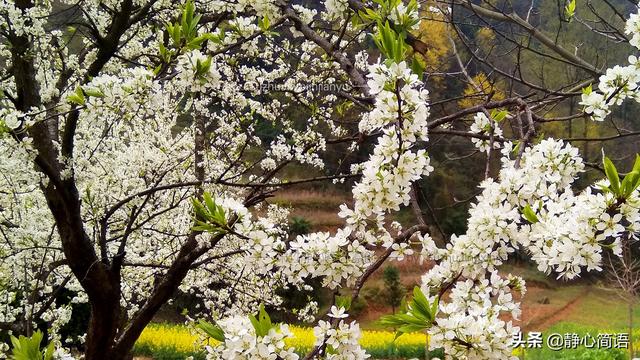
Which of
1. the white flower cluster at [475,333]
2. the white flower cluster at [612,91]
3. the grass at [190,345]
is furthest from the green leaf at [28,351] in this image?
the grass at [190,345]

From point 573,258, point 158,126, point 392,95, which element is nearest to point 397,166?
point 392,95

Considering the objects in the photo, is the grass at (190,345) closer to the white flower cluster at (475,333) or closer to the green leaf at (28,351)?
the green leaf at (28,351)

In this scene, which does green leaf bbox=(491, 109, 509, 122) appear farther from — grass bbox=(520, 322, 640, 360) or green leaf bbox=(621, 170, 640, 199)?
grass bbox=(520, 322, 640, 360)

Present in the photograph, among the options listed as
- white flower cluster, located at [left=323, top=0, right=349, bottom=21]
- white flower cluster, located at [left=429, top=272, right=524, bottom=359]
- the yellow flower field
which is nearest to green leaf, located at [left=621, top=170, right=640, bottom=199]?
white flower cluster, located at [left=429, top=272, right=524, bottom=359]

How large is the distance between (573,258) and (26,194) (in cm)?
427

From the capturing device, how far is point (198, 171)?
184 inches

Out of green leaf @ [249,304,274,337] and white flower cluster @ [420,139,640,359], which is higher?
white flower cluster @ [420,139,640,359]

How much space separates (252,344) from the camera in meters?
1.23

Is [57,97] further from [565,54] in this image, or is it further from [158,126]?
[158,126]

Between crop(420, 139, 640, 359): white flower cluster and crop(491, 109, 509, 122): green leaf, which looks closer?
crop(420, 139, 640, 359): white flower cluster

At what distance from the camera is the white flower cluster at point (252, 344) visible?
1.23m

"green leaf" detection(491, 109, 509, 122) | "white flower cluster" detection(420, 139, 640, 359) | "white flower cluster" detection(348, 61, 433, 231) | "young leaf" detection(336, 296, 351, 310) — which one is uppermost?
"green leaf" detection(491, 109, 509, 122)

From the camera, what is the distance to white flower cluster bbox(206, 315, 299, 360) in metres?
1.23

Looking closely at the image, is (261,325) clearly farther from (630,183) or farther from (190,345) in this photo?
(190,345)
